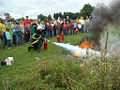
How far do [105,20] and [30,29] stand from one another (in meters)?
7.55

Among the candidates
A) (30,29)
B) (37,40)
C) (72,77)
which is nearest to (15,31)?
(30,29)

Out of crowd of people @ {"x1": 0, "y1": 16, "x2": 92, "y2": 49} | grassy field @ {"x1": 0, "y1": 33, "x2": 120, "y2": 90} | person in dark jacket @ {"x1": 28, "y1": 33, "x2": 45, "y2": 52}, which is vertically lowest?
grassy field @ {"x1": 0, "y1": 33, "x2": 120, "y2": 90}

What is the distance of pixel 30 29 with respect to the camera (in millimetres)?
11984

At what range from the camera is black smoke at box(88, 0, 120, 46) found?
21.1 feet

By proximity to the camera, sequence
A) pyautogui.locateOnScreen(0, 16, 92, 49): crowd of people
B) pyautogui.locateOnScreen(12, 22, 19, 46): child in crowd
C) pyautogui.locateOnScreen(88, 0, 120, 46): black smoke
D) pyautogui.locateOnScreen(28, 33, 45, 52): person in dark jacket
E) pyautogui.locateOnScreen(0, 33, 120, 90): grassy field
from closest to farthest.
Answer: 1. pyautogui.locateOnScreen(0, 33, 120, 90): grassy field
2. pyautogui.locateOnScreen(88, 0, 120, 46): black smoke
3. pyautogui.locateOnScreen(28, 33, 45, 52): person in dark jacket
4. pyautogui.locateOnScreen(0, 16, 92, 49): crowd of people
5. pyautogui.locateOnScreen(12, 22, 19, 46): child in crowd

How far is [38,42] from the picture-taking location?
26.9ft

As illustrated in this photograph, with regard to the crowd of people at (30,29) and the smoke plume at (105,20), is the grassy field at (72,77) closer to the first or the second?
the smoke plume at (105,20)

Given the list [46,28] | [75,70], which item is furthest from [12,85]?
[46,28]

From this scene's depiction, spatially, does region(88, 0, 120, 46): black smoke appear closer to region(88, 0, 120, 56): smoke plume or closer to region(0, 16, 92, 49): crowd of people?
region(88, 0, 120, 56): smoke plume

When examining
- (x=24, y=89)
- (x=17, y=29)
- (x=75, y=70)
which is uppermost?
(x=17, y=29)

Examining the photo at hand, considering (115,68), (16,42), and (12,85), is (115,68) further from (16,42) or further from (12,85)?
(16,42)

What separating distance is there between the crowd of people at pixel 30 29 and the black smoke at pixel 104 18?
386 cm

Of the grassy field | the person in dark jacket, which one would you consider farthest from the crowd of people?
the grassy field

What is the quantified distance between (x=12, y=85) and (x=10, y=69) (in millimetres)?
1732
